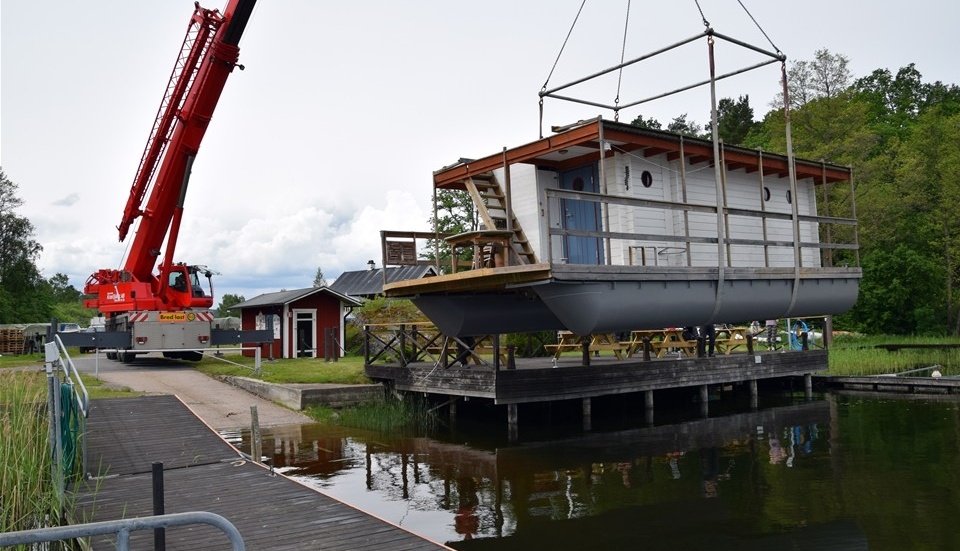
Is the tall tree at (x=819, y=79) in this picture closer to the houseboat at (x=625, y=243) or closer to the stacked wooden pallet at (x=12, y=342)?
the houseboat at (x=625, y=243)

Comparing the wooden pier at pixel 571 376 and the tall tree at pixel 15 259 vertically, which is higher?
the tall tree at pixel 15 259

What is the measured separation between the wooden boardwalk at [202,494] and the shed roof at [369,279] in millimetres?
25889

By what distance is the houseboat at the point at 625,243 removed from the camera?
10625mm

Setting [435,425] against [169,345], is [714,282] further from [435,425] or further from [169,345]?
[169,345]

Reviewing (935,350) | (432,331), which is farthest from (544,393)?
(935,350)

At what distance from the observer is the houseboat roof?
11820mm

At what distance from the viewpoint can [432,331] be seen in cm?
2069

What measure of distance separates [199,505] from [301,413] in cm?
832

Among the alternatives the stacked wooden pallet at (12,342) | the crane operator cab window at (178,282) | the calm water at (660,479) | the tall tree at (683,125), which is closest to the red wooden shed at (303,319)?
the crane operator cab window at (178,282)

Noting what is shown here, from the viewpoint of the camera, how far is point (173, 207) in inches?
830

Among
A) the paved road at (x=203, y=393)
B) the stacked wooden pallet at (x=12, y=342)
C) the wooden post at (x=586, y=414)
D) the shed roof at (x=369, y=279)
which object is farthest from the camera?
the shed roof at (x=369, y=279)

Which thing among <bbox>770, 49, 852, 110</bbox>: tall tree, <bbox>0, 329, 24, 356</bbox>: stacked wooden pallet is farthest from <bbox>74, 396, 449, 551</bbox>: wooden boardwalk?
<bbox>770, 49, 852, 110</bbox>: tall tree

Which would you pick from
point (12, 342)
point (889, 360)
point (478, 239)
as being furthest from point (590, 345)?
point (12, 342)

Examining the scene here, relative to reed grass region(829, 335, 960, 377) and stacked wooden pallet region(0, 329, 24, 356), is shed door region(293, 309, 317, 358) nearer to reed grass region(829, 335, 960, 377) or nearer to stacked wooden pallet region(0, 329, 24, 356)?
stacked wooden pallet region(0, 329, 24, 356)
